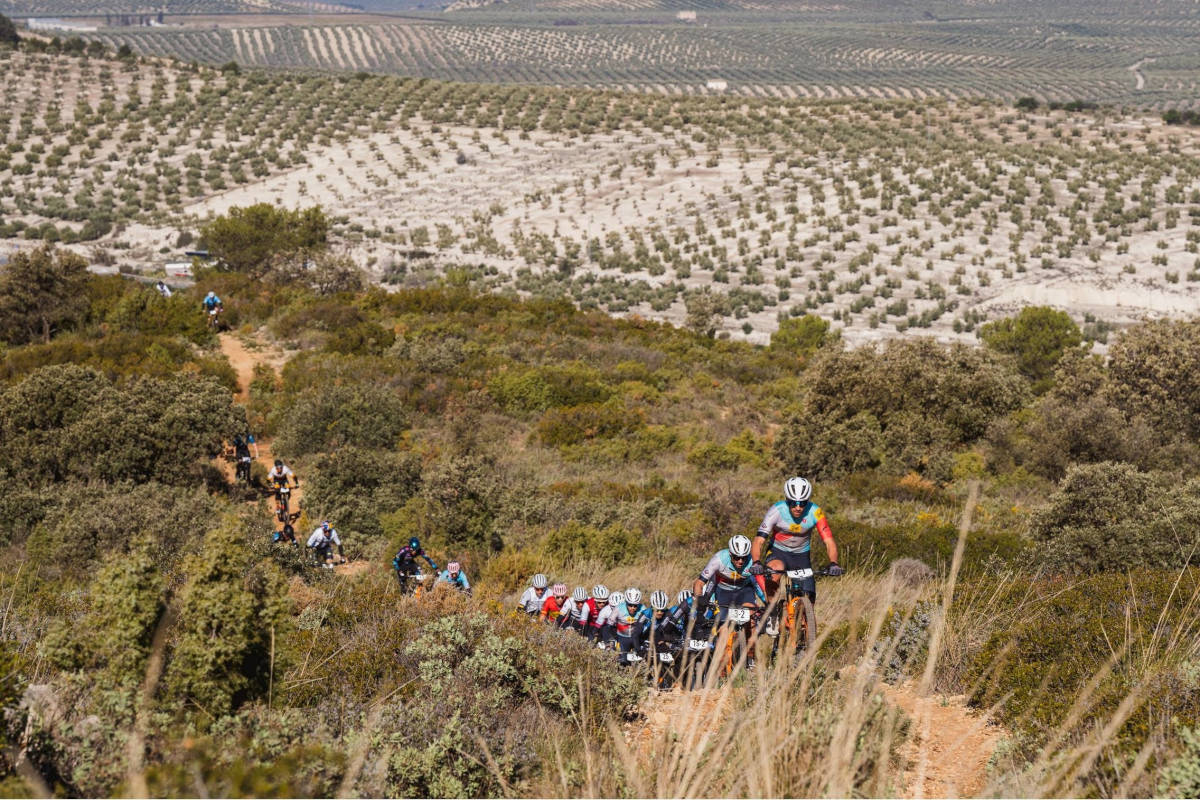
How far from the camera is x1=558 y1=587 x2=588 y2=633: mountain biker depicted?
30.4ft

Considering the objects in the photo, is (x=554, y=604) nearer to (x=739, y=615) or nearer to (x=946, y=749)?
(x=739, y=615)

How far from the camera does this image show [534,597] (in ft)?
32.0

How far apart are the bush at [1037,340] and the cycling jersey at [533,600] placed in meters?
22.8

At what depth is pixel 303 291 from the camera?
32.0 meters

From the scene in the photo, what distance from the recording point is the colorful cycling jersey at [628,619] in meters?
8.67

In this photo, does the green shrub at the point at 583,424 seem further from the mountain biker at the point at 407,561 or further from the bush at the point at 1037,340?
the bush at the point at 1037,340

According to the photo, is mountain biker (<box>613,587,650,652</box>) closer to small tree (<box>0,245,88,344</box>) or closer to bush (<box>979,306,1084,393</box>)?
small tree (<box>0,245,88,344</box>)

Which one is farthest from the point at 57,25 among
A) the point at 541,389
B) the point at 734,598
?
the point at 734,598

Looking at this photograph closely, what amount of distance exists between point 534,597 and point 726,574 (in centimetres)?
237

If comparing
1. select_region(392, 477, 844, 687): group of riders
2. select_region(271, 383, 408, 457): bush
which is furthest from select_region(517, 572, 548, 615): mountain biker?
select_region(271, 383, 408, 457): bush

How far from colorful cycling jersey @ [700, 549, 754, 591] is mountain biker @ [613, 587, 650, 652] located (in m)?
0.79

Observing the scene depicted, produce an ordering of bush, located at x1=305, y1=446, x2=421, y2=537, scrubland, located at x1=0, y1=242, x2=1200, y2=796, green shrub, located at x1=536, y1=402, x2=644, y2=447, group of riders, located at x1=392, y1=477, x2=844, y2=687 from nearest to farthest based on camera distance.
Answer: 1. scrubland, located at x1=0, y1=242, x2=1200, y2=796
2. group of riders, located at x1=392, y1=477, x2=844, y2=687
3. bush, located at x1=305, y1=446, x2=421, y2=537
4. green shrub, located at x1=536, y1=402, x2=644, y2=447

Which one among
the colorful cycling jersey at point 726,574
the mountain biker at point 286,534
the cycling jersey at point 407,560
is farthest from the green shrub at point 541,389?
the colorful cycling jersey at point 726,574

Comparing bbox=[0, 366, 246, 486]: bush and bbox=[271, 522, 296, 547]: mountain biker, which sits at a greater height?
bbox=[0, 366, 246, 486]: bush
